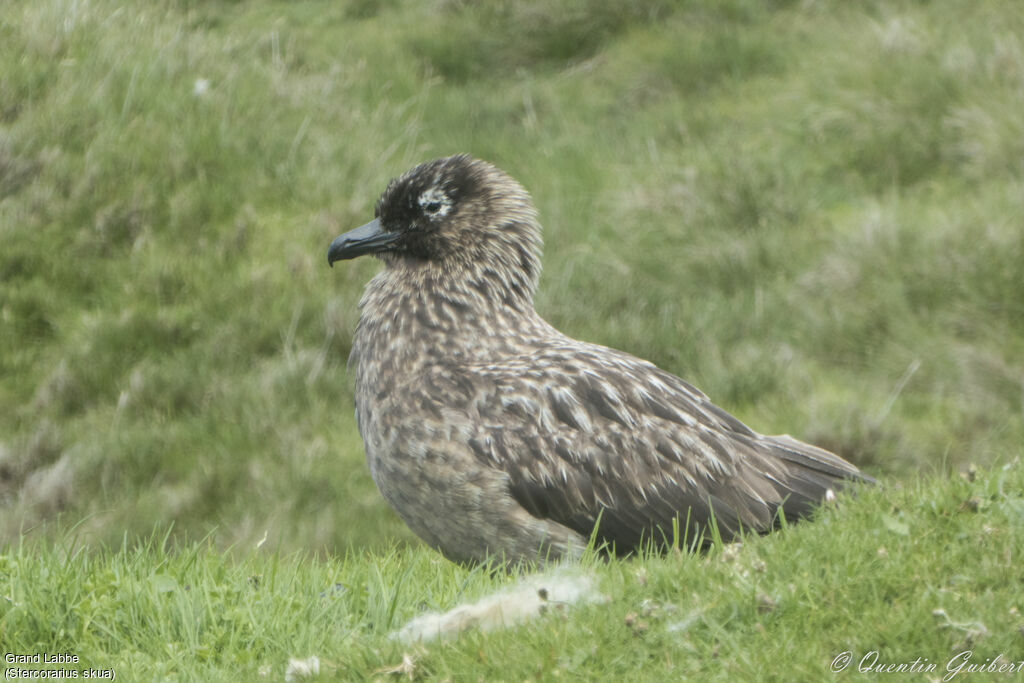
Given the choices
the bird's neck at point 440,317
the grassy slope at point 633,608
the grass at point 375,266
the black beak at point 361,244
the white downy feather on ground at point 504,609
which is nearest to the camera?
the grassy slope at point 633,608

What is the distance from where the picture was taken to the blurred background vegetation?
6.89 m

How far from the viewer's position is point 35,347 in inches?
290

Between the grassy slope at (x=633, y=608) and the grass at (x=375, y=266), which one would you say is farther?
the grass at (x=375, y=266)

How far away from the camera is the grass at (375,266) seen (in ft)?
22.5

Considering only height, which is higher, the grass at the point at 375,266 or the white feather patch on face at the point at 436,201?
the white feather patch on face at the point at 436,201

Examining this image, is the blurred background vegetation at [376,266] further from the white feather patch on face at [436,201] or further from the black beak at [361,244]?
the white feather patch on face at [436,201]

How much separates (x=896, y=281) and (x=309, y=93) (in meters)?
4.55

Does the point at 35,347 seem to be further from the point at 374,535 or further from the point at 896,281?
the point at 896,281

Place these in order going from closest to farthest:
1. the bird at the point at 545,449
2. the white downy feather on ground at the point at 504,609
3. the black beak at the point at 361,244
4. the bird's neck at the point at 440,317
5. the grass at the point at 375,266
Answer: the white downy feather on ground at the point at 504,609 → the bird at the point at 545,449 → the bird's neck at the point at 440,317 → the black beak at the point at 361,244 → the grass at the point at 375,266

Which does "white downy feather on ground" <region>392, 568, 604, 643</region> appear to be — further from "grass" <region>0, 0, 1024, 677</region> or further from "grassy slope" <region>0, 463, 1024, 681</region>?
"grass" <region>0, 0, 1024, 677</region>

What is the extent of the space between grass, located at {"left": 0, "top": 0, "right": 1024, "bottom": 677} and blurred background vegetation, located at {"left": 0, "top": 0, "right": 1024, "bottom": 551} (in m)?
0.02

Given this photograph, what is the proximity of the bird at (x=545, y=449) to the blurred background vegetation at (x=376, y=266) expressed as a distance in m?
1.44

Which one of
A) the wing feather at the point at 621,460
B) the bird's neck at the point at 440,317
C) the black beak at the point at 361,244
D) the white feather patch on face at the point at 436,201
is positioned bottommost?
the wing feather at the point at 621,460

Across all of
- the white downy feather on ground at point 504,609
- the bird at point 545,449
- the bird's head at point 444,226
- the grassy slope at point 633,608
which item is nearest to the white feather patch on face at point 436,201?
the bird's head at point 444,226
